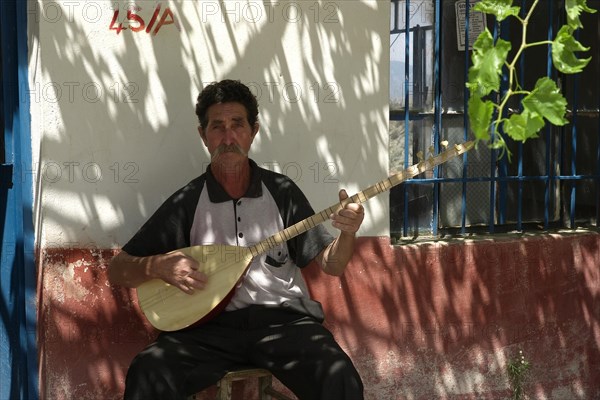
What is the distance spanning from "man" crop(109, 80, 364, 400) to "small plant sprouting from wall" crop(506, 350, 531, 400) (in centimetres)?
134

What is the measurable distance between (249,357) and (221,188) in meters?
0.73

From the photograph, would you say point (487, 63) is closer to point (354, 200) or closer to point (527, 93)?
point (527, 93)

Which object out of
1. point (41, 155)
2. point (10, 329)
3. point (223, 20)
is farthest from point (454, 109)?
point (10, 329)

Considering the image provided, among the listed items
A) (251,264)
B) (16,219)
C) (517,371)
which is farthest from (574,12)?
(517,371)

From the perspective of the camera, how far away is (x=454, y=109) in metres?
4.57

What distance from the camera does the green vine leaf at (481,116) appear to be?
207 cm

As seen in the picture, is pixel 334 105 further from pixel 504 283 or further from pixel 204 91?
pixel 504 283

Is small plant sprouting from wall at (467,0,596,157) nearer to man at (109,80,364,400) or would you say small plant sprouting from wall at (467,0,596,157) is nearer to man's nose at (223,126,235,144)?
man at (109,80,364,400)

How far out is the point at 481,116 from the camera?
6.81 ft

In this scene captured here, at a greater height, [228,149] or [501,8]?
[501,8]

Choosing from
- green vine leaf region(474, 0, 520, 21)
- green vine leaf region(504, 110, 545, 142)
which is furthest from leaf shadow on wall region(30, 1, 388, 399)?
green vine leaf region(504, 110, 545, 142)

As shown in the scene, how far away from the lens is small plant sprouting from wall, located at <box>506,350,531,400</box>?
4.52 metres

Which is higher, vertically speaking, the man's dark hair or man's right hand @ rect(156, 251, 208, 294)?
the man's dark hair

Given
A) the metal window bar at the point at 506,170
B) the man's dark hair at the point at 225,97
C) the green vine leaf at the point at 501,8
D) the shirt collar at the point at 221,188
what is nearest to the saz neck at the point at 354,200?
the shirt collar at the point at 221,188
